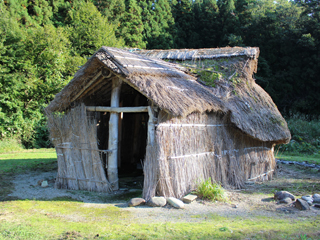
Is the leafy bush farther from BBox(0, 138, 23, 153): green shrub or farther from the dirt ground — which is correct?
BBox(0, 138, 23, 153): green shrub

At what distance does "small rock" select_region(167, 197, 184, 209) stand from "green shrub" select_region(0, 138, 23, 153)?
10.8 metres

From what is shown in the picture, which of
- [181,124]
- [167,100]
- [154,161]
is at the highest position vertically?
[167,100]

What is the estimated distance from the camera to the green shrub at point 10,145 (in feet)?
43.7

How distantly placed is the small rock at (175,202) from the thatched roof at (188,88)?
1.72 meters

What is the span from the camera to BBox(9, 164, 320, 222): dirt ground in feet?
16.5

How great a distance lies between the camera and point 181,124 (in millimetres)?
6168

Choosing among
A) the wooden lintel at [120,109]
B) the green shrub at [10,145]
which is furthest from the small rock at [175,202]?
the green shrub at [10,145]

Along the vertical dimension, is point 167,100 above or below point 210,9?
below

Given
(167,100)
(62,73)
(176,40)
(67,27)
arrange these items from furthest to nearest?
(176,40)
(67,27)
(62,73)
(167,100)

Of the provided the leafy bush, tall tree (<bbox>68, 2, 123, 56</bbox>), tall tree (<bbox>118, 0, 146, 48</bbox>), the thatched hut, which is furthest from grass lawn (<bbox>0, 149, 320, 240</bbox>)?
tall tree (<bbox>118, 0, 146, 48</bbox>)

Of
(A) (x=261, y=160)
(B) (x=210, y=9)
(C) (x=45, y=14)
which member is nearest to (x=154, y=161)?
(A) (x=261, y=160)

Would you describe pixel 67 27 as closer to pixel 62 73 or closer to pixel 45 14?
pixel 45 14

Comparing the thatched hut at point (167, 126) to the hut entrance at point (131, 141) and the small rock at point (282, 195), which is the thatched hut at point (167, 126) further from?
the hut entrance at point (131, 141)

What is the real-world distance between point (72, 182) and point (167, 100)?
3.22 metres
